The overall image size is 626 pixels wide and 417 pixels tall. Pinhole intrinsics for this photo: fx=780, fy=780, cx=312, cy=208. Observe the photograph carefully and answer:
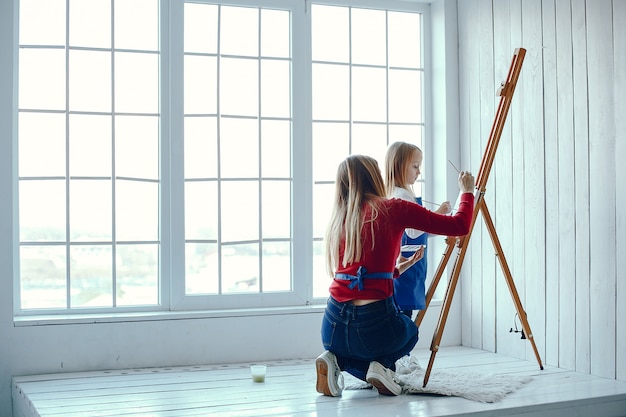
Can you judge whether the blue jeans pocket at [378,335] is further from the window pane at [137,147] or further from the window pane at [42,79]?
the window pane at [42,79]

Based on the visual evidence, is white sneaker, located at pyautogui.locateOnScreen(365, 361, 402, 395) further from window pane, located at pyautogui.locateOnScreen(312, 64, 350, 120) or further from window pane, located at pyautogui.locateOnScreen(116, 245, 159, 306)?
window pane, located at pyautogui.locateOnScreen(312, 64, 350, 120)

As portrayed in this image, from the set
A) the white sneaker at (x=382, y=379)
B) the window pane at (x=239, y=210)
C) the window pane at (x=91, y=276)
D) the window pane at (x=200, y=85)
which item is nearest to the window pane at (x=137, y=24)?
Result: the window pane at (x=200, y=85)

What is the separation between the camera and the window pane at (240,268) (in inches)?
180

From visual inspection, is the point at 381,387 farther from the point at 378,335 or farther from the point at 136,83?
the point at 136,83

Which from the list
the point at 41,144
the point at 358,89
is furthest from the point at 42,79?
the point at 358,89

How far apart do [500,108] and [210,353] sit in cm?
207

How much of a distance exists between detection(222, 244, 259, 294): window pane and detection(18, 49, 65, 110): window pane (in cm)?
126

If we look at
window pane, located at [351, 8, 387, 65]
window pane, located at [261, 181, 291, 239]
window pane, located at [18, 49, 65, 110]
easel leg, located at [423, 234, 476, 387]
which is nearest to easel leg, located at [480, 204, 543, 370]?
easel leg, located at [423, 234, 476, 387]

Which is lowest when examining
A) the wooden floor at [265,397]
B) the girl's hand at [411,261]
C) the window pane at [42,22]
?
the wooden floor at [265,397]

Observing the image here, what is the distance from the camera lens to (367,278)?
3.34 m

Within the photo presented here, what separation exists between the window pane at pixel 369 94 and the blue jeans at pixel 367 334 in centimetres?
185

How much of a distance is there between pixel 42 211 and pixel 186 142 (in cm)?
88

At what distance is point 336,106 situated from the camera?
4.89 m

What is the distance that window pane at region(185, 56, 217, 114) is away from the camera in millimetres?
4523
